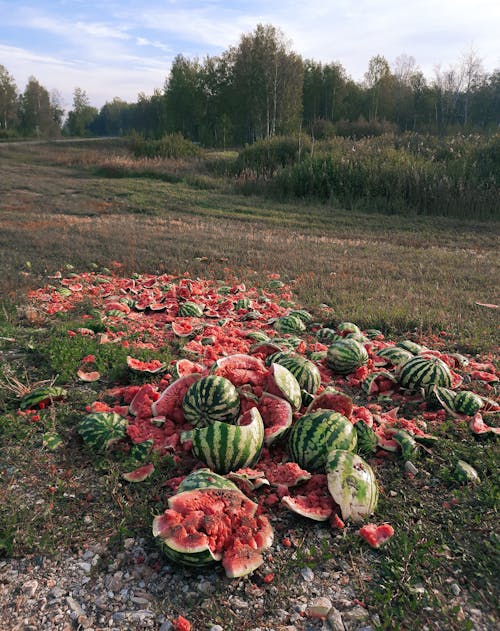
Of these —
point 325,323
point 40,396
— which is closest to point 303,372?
point 40,396

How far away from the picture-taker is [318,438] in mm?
2637

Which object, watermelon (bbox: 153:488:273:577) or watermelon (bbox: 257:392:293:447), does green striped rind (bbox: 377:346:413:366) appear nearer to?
watermelon (bbox: 257:392:293:447)

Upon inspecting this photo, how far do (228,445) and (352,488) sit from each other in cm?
67

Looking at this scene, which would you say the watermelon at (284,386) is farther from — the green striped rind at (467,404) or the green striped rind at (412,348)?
the green striped rind at (412,348)

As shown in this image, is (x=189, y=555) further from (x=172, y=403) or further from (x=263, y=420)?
(x=172, y=403)

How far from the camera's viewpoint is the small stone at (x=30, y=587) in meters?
2.02

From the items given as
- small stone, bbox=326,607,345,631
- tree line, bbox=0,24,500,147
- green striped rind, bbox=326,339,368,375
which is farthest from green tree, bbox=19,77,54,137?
small stone, bbox=326,607,345,631

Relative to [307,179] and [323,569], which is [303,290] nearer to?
[323,569]

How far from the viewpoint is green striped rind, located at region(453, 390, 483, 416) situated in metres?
3.31

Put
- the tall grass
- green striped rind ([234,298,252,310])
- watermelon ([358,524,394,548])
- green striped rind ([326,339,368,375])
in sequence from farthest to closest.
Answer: the tall grass, green striped rind ([234,298,252,310]), green striped rind ([326,339,368,375]), watermelon ([358,524,394,548])

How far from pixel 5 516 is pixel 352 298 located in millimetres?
4581

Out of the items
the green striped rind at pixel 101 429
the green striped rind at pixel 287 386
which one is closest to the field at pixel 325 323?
the green striped rind at pixel 101 429

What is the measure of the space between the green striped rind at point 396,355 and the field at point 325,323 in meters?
0.67

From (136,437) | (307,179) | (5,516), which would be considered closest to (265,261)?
(136,437)
